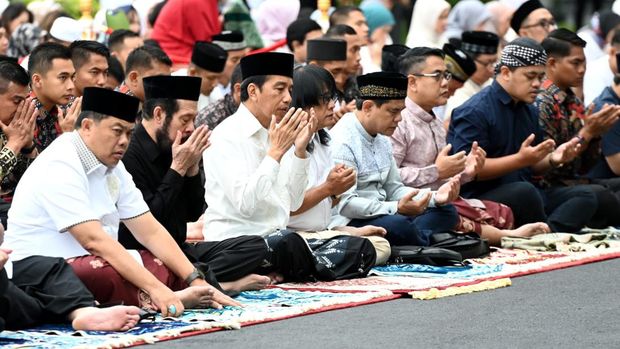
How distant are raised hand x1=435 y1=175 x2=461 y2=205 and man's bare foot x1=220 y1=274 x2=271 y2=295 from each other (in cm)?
172

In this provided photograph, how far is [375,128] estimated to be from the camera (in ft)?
28.9

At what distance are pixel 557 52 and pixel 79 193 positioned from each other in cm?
527

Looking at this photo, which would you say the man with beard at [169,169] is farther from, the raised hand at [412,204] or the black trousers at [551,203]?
the black trousers at [551,203]

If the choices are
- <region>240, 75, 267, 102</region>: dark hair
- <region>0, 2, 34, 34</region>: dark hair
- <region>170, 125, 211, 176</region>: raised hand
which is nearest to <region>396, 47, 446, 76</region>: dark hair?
<region>240, 75, 267, 102</region>: dark hair

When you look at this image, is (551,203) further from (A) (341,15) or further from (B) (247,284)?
(B) (247,284)

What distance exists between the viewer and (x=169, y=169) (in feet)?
24.0

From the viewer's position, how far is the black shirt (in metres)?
7.27

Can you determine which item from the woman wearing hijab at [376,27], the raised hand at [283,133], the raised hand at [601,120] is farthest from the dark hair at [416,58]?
the woman wearing hijab at [376,27]

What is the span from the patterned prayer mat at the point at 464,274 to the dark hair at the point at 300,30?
117 inches

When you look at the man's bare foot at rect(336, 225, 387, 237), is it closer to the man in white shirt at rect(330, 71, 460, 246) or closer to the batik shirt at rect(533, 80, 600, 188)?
the man in white shirt at rect(330, 71, 460, 246)

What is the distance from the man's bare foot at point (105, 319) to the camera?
6121mm

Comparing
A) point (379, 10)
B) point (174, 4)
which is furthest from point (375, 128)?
point (379, 10)

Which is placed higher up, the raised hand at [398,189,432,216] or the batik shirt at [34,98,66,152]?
the batik shirt at [34,98,66,152]

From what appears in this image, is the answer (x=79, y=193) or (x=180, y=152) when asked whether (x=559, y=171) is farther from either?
(x=79, y=193)
